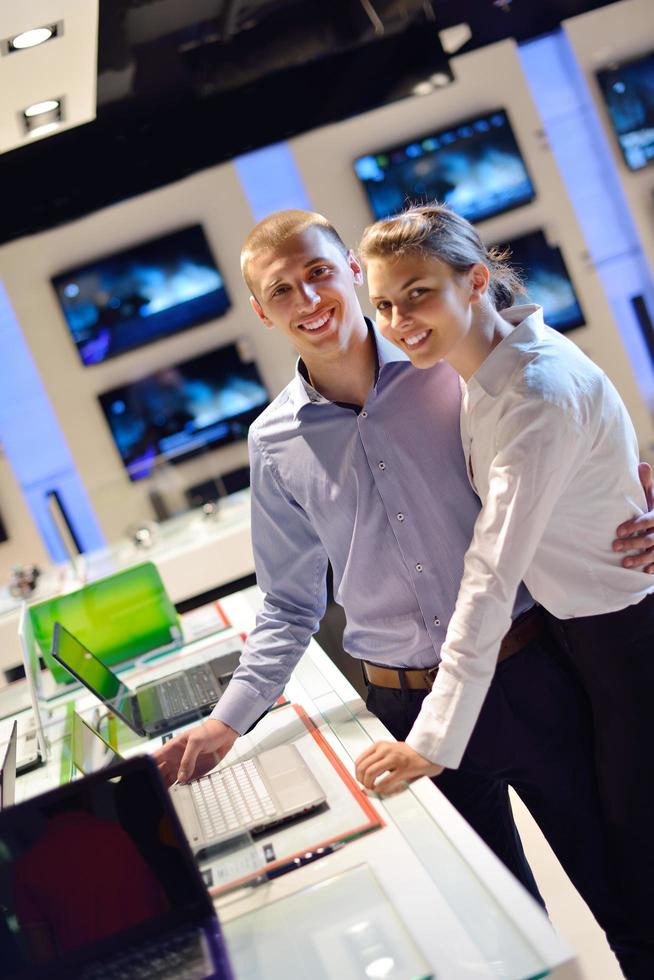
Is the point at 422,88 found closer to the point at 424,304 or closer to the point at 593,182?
the point at 593,182

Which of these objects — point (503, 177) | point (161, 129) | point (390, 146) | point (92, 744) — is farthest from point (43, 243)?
point (92, 744)

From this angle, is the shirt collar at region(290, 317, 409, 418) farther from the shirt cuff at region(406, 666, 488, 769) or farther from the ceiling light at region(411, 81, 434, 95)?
the ceiling light at region(411, 81, 434, 95)

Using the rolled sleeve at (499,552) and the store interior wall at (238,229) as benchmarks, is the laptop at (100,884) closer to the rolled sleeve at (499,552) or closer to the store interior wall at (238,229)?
the rolled sleeve at (499,552)

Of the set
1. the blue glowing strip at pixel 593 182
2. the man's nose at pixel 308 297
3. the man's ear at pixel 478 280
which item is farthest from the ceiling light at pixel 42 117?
the blue glowing strip at pixel 593 182

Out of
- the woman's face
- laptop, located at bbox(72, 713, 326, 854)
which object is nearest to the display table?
laptop, located at bbox(72, 713, 326, 854)

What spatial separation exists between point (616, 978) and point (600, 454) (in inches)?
49.9

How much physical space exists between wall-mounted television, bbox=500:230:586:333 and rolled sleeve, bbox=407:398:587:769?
419 cm

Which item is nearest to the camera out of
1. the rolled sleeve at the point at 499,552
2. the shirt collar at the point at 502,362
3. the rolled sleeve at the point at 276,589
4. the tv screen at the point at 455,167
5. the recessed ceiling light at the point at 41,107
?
the rolled sleeve at the point at 499,552

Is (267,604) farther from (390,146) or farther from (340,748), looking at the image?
(390,146)

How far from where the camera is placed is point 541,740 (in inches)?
66.2

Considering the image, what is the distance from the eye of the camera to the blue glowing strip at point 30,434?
537 centimetres

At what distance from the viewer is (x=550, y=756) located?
1.69 m

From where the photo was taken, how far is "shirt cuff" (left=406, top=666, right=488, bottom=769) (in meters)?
1.44

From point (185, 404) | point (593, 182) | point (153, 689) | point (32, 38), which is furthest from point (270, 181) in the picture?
point (153, 689)
